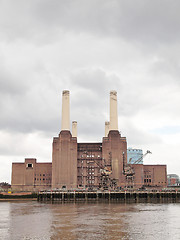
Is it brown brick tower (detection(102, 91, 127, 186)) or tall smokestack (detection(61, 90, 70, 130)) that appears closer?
tall smokestack (detection(61, 90, 70, 130))

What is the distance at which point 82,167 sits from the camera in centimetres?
13162

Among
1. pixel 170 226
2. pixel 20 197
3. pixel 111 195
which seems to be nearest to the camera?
pixel 170 226

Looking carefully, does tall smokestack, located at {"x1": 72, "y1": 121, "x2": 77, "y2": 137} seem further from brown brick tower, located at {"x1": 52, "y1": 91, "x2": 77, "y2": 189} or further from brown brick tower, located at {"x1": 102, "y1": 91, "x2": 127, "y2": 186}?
brown brick tower, located at {"x1": 102, "y1": 91, "x2": 127, "y2": 186}

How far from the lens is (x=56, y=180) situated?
125 metres

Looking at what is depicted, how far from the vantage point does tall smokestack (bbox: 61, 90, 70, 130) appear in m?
125

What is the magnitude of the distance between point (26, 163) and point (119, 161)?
43008mm

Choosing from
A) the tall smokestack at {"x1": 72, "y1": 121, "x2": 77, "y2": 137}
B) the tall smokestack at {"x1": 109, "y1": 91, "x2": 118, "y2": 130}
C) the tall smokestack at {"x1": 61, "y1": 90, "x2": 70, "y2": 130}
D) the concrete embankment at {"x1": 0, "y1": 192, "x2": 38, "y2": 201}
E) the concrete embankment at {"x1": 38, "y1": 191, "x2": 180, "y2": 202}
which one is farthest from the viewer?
the tall smokestack at {"x1": 72, "y1": 121, "x2": 77, "y2": 137}

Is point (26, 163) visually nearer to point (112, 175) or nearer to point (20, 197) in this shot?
point (20, 197)

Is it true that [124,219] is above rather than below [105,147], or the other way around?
below

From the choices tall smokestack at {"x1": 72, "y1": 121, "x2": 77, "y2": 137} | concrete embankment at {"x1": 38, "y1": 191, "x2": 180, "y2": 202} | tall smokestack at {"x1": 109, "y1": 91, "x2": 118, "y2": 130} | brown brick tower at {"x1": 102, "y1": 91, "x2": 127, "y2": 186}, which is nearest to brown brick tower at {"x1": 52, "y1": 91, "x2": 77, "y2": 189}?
brown brick tower at {"x1": 102, "y1": 91, "x2": 127, "y2": 186}

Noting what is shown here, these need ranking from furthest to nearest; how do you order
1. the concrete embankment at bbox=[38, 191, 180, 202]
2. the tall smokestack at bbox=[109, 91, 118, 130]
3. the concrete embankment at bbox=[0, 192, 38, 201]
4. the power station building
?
the tall smokestack at bbox=[109, 91, 118, 130]
the power station building
the concrete embankment at bbox=[0, 192, 38, 201]
the concrete embankment at bbox=[38, 191, 180, 202]

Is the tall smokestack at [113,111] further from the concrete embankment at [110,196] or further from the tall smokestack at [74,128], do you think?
the concrete embankment at [110,196]

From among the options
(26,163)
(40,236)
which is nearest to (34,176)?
(26,163)

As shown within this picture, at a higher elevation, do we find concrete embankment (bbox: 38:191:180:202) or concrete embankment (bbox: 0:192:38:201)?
concrete embankment (bbox: 38:191:180:202)
